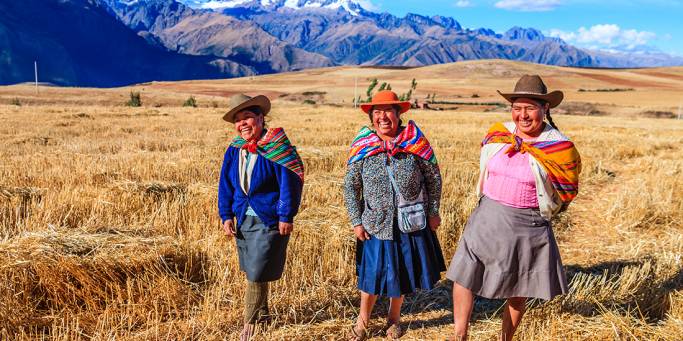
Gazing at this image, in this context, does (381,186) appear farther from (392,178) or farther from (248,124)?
(248,124)

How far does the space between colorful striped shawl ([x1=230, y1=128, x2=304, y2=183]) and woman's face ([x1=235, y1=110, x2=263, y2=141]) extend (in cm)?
6

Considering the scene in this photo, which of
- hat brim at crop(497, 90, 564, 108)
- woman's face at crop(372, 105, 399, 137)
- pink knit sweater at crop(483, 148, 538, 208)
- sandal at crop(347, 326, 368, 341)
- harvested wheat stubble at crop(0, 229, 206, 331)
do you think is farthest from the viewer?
sandal at crop(347, 326, 368, 341)

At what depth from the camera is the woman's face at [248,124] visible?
3613 mm

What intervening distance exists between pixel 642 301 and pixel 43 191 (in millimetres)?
7415

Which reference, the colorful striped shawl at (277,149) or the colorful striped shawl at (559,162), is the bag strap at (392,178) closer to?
the colorful striped shawl at (277,149)

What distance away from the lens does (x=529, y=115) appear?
10.9ft

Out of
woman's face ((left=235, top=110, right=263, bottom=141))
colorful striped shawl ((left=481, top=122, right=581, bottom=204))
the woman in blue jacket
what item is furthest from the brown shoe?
colorful striped shawl ((left=481, top=122, right=581, bottom=204))

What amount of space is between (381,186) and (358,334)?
1.24 metres

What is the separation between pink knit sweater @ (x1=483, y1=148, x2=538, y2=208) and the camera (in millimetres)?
3328

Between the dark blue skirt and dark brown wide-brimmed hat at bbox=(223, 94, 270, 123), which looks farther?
the dark blue skirt

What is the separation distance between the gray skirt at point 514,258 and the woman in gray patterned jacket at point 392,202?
403 mm

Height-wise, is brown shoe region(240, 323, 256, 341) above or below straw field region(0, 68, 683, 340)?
below

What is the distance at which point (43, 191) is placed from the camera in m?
6.76

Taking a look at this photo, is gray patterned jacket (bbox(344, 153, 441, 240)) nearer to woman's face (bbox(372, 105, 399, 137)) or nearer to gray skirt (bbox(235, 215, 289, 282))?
woman's face (bbox(372, 105, 399, 137))
